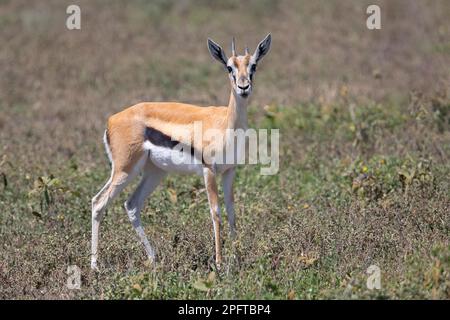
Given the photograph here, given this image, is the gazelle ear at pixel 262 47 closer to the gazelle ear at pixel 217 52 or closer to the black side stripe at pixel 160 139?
the gazelle ear at pixel 217 52

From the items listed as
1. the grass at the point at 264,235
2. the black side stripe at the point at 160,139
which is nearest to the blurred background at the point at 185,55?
the grass at the point at 264,235

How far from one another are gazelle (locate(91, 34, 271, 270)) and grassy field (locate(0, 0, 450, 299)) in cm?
32

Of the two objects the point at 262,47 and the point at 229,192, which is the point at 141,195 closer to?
the point at 229,192

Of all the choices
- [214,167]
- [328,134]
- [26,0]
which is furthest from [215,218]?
[26,0]

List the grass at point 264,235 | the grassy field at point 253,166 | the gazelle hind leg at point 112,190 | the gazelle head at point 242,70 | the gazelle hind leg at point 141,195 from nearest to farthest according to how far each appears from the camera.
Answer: the grass at point 264,235 → the grassy field at point 253,166 → the gazelle head at point 242,70 → the gazelle hind leg at point 112,190 → the gazelle hind leg at point 141,195

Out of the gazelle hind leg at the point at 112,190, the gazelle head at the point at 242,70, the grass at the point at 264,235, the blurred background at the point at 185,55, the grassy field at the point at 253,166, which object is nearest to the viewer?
the grass at the point at 264,235

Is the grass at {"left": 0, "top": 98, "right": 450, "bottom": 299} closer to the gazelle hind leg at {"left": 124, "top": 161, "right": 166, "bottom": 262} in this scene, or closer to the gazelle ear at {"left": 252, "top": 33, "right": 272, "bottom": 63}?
the gazelle hind leg at {"left": 124, "top": 161, "right": 166, "bottom": 262}

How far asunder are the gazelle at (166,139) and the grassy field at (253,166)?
32 cm

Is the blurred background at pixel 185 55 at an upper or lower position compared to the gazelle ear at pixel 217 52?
upper

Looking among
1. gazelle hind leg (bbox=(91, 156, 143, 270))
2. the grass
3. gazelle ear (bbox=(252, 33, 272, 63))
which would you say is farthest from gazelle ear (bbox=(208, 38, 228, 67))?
the grass

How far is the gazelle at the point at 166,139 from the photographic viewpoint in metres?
7.32

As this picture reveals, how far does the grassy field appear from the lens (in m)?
6.63

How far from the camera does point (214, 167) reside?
24.0 feet

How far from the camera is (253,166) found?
1016cm
